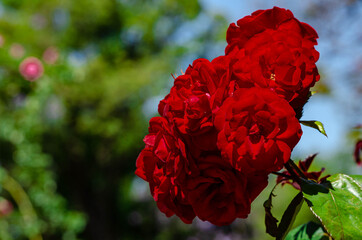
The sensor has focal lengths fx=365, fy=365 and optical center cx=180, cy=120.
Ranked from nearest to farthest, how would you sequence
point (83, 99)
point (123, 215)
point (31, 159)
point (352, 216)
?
point (352, 216)
point (31, 159)
point (83, 99)
point (123, 215)

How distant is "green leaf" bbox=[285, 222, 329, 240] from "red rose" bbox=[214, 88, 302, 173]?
22 centimetres

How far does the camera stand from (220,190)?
51 cm

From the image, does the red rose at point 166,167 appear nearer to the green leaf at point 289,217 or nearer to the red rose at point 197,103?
the red rose at point 197,103

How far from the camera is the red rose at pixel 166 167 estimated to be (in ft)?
1.66

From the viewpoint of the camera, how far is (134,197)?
349 inches

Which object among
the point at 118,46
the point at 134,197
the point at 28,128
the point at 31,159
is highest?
the point at 118,46

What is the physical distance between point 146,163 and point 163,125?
0.07 m

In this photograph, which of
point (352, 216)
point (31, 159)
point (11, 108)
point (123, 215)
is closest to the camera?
point (352, 216)

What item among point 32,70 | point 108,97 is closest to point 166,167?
point 32,70

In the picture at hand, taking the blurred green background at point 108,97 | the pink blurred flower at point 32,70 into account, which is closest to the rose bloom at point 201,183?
the pink blurred flower at point 32,70

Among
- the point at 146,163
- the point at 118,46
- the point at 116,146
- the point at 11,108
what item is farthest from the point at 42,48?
the point at 146,163

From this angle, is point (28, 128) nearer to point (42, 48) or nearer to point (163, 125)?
point (163, 125)

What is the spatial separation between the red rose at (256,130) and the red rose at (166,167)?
7 cm

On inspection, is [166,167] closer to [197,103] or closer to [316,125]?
[197,103]
